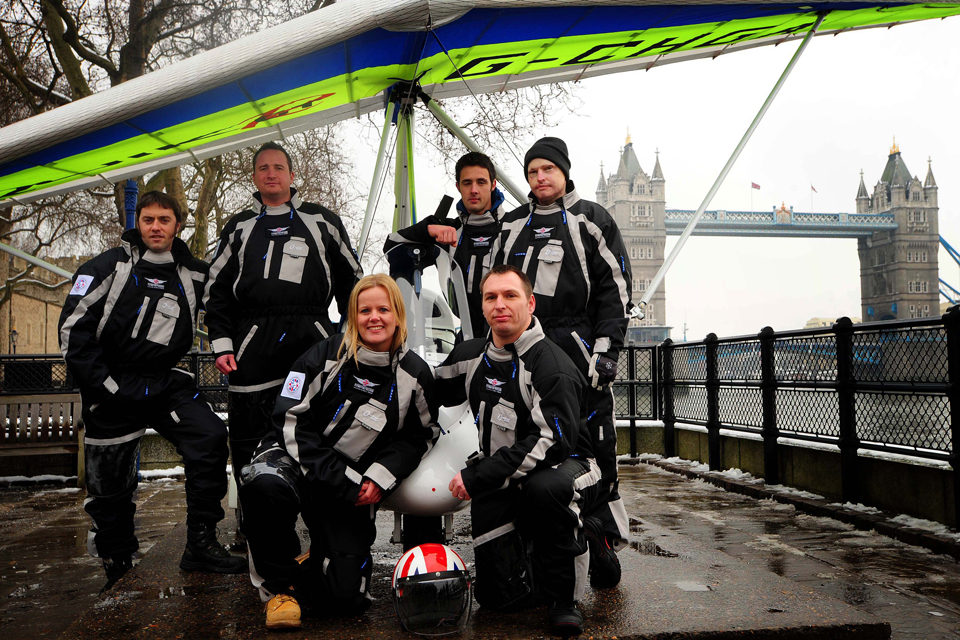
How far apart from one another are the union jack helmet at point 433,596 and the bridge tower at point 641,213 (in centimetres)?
11869

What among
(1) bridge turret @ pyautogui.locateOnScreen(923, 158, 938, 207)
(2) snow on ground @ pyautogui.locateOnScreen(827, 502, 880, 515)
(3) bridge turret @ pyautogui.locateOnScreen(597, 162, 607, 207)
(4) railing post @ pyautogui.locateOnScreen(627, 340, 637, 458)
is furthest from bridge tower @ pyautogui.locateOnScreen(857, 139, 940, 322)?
(2) snow on ground @ pyautogui.locateOnScreen(827, 502, 880, 515)

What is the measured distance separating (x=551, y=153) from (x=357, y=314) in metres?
1.37

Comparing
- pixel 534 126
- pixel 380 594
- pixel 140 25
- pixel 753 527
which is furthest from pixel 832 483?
pixel 140 25

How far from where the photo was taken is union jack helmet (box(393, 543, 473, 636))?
2.85 m

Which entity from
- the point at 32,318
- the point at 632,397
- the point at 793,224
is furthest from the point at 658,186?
A: the point at 632,397

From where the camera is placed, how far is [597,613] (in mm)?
3113

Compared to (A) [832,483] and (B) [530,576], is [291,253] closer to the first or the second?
(B) [530,576]

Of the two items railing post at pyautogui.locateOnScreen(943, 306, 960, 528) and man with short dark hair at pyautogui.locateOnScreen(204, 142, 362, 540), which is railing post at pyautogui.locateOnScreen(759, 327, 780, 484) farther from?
man with short dark hair at pyautogui.locateOnScreen(204, 142, 362, 540)

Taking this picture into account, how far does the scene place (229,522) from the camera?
220 inches

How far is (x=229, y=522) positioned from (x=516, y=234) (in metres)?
3.25

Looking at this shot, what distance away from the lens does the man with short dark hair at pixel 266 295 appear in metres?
4.11

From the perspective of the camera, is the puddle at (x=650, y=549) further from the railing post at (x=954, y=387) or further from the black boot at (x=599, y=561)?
the railing post at (x=954, y=387)

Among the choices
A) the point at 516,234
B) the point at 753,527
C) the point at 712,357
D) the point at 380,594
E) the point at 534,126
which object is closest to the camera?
the point at 380,594

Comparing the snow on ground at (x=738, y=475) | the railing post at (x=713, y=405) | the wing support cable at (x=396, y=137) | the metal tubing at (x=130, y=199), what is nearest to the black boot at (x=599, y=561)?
the wing support cable at (x=396, y=137)
